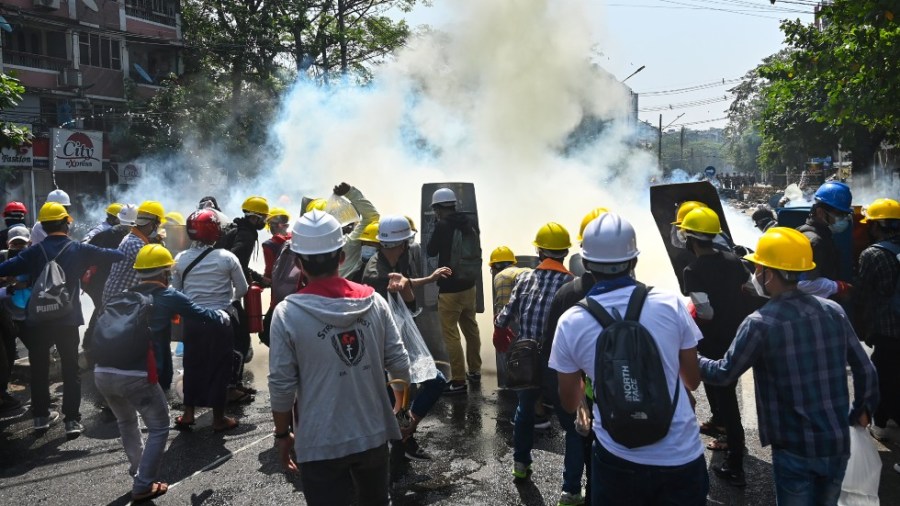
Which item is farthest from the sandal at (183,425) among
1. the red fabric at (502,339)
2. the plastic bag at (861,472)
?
the plastic bag at (861,472)

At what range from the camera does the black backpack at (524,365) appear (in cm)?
391

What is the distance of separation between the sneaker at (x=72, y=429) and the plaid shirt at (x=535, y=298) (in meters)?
3.76

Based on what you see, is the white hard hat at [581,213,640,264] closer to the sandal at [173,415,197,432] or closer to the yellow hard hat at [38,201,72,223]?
A: the sandal at [173,415,197,432]

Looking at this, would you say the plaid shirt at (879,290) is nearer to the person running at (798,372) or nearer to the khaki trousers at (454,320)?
the person running at (798,372)

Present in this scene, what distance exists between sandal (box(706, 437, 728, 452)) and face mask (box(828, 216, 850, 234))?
1.82 metres

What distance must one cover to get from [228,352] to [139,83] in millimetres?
30819

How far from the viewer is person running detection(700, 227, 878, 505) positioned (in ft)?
9.84

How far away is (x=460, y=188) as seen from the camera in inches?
331

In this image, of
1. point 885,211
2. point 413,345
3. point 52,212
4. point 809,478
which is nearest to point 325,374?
point 413,345

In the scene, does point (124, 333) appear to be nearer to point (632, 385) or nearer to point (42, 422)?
point (42, 422)

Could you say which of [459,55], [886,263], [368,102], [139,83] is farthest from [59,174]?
[886,263]

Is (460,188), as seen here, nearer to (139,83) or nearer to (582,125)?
(582,125)

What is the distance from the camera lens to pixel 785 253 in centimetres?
313

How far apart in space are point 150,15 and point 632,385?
1424 inches
